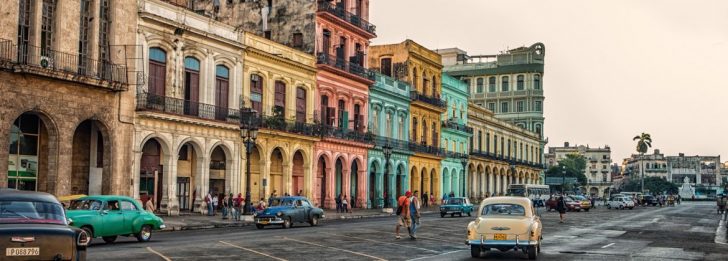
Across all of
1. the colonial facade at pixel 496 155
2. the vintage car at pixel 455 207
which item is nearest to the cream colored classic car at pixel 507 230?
the vintage car at pixel 455 207

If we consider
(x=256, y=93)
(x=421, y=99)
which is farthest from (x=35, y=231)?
(x=421, y=99)

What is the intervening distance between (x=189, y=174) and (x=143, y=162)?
3510mm

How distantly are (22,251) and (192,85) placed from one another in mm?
28448

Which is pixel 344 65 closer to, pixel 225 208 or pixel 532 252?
pixel 225 208

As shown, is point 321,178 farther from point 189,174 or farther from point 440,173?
point 440,173

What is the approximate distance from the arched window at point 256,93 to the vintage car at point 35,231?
3119cm

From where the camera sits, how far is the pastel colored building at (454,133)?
233 ft

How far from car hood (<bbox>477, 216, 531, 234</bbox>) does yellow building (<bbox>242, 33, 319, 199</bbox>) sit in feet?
82.5

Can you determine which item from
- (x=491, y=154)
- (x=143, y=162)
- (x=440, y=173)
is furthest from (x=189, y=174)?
(x=491, y=154)

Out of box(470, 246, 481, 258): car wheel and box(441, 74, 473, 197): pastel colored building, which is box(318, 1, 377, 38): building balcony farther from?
box(470, 246, 481, 258): car wheel

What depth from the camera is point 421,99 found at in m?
63.8

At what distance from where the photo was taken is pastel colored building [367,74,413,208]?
57.4 metres

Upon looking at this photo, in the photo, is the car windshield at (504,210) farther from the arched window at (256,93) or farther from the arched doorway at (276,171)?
the arched doorway at (276,171)

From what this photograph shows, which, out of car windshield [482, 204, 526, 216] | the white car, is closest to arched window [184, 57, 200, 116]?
car windshield [482, 204, 526, 216]
